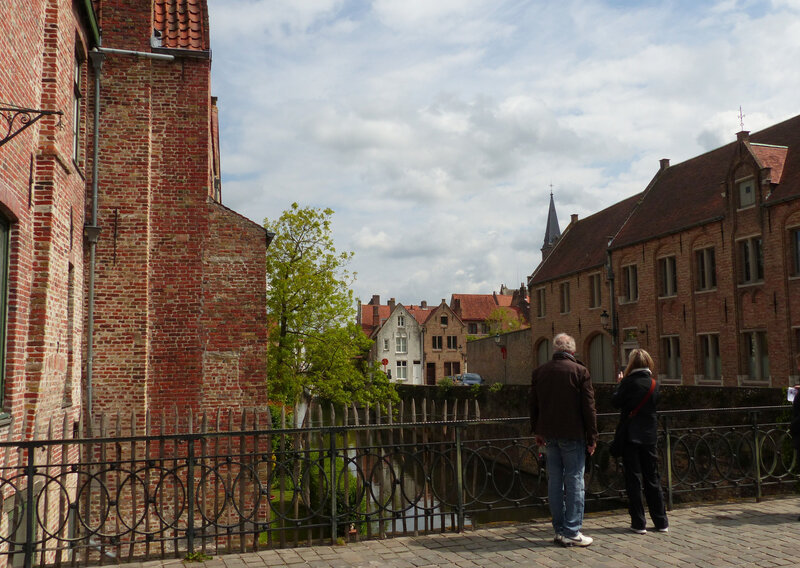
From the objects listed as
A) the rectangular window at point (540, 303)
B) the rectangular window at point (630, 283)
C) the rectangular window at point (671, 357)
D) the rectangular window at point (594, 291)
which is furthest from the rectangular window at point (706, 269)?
the rectangular window at point (540, 303)

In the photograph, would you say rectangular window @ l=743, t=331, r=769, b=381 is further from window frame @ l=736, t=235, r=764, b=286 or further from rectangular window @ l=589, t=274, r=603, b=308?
rectangular window @ l=589, t=274, r=603, b=308

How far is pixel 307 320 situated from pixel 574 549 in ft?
58.2

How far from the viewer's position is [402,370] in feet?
217

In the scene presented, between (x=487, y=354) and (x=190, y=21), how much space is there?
35.9 meters

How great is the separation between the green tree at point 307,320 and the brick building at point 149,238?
929 centimetres

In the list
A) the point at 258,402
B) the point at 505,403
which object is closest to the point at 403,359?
the point at 505,403

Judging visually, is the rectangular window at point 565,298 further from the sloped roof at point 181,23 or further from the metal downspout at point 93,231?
the metal downspout at point 93,231

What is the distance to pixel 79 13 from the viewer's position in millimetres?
10570

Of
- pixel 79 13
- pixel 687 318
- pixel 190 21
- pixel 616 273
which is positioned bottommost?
pixel 687 318

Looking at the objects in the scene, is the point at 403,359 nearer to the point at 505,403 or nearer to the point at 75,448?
the point at 505,403

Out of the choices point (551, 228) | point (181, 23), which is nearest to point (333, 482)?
point (181, 23)

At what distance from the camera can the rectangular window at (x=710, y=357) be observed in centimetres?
2383

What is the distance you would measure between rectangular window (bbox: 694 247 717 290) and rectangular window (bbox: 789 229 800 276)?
3.42 m

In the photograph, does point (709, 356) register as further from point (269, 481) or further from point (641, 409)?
point (269, 481)
